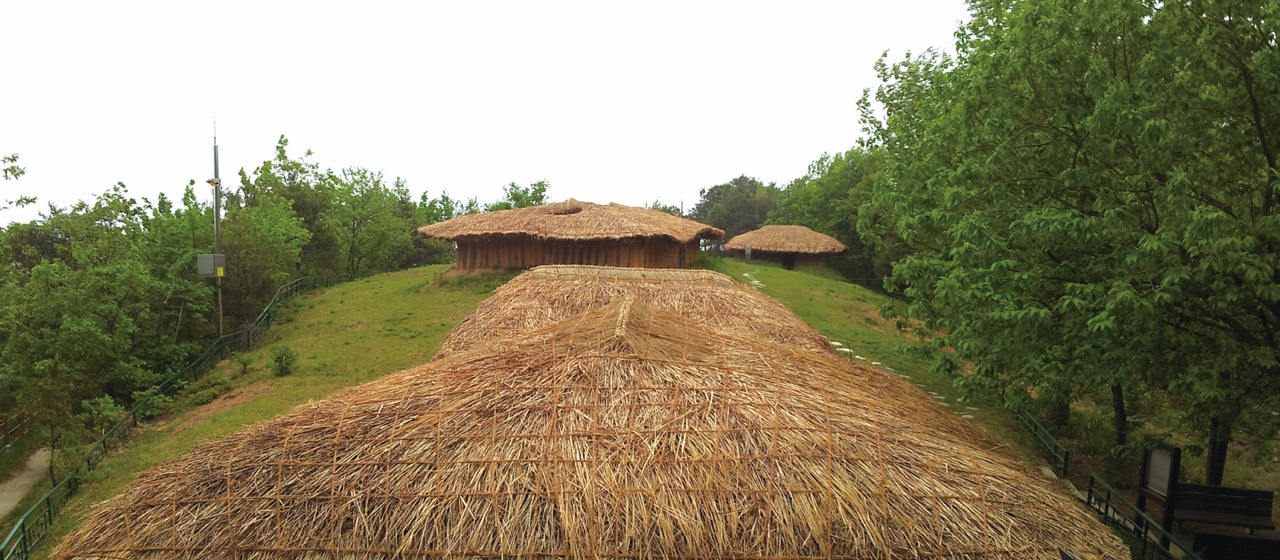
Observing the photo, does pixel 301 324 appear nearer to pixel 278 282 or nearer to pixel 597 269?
pixel 278 282

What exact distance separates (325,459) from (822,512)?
442 cm

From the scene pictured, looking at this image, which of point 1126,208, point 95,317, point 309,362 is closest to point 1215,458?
point 1126,208

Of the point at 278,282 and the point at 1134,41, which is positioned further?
the point at 278,282

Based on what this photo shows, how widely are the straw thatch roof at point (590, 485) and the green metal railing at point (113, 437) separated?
4592 millimetres

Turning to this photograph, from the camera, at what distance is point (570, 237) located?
2734 centimetres

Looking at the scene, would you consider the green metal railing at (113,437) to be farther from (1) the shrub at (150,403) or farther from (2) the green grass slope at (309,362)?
(2) the green grass slope at (309,362)

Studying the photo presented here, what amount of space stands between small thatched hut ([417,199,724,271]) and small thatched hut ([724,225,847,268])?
11.9 meters

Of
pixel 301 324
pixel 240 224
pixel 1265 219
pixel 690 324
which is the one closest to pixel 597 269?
pixel 690 324

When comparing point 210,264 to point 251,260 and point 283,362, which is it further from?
point 251,260

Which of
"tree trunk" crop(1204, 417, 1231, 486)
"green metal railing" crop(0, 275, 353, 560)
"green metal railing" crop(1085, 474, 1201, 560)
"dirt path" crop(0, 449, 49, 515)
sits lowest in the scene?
"dirt path" crop(0, 449, 49, 515)

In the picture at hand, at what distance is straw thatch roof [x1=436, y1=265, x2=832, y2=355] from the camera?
1120 centimetres

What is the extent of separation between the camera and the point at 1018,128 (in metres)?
10.3

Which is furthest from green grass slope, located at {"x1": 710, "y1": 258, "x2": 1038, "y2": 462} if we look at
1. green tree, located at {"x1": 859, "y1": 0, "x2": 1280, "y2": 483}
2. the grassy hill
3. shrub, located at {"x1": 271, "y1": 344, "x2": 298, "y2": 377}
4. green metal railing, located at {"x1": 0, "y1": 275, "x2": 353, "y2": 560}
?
shrub, located at {"x1": 271, "y1": 344, "x2": 298, "y2": 377}

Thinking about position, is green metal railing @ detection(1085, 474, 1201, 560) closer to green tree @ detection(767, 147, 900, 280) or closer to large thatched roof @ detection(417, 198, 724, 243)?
large thatched roof @ detection(417, 198, 724, 243)
